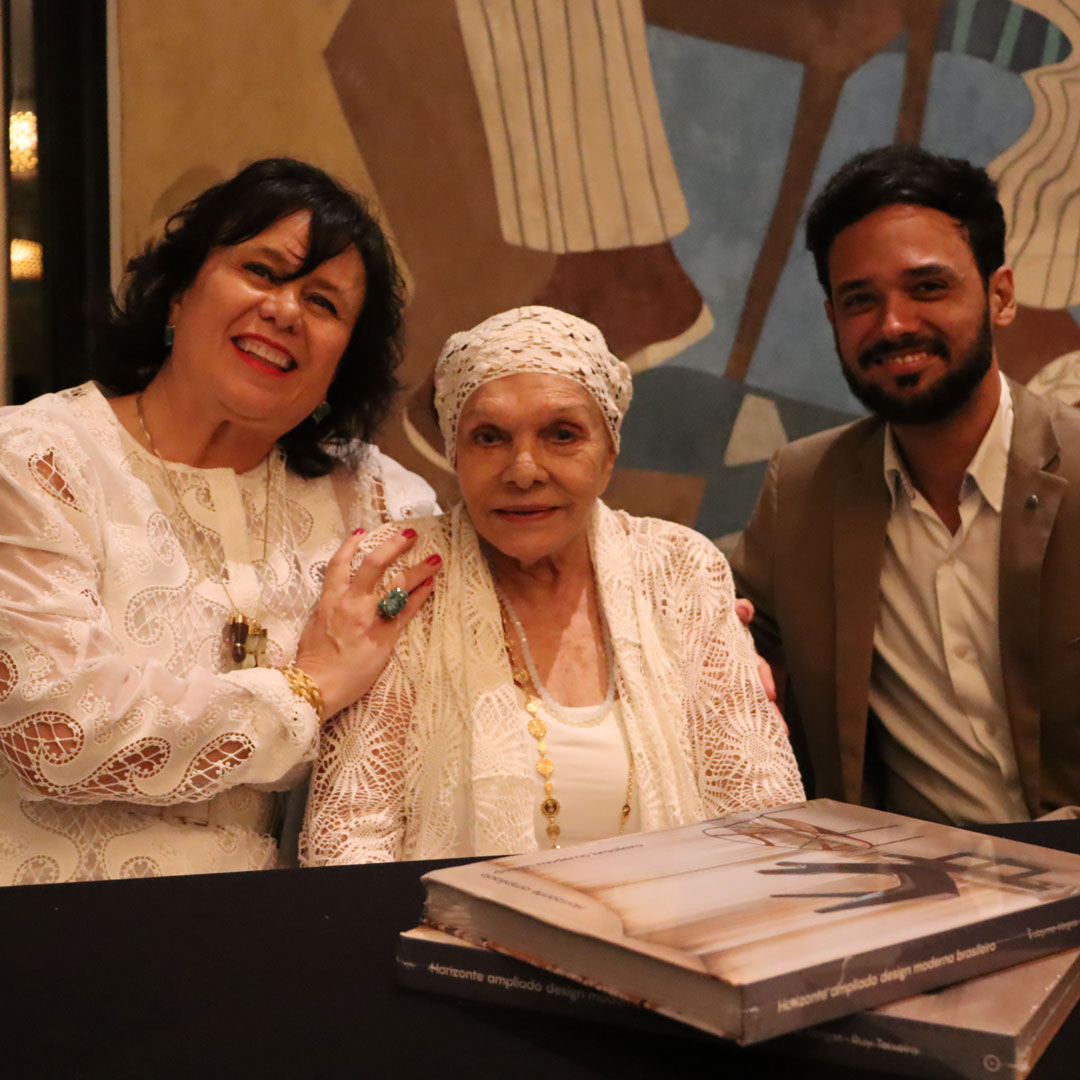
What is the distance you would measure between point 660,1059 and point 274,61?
2.74 metres

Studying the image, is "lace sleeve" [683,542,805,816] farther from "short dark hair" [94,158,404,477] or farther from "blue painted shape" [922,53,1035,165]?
"blue painted shape" [922,53,1035,165]

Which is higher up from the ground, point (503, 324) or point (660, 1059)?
point (503, 324)

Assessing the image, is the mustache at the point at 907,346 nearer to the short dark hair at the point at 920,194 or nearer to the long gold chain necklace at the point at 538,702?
the short dark hair at the point at 920,194

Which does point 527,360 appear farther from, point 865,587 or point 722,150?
point 722,150

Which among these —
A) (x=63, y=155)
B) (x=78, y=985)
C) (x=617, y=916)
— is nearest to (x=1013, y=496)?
(x=617, y=916)

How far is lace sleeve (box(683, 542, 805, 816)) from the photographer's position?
6.46 ft

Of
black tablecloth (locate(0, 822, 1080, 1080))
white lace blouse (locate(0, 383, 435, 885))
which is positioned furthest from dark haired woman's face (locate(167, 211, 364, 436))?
black tablecloth (locate(0, 822, 1080, 1080))

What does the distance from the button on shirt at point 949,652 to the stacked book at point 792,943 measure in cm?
159

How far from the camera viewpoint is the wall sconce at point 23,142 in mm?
2697

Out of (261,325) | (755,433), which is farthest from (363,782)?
(755,433)

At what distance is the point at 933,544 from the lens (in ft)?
8.81

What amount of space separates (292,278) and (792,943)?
1.69 metres

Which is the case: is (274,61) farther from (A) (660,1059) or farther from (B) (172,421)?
(A) (660,1059)

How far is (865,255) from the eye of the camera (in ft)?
8.89
